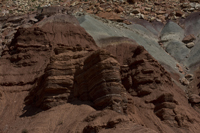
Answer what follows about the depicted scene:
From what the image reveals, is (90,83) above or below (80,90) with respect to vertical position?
above

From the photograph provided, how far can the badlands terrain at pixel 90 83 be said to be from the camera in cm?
1262

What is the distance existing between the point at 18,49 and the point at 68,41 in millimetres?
5919

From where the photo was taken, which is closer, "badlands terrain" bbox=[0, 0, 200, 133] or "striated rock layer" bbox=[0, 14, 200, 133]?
"striated rock layer" bbox=[0, 14, 200, 133]

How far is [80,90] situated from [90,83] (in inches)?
31.5

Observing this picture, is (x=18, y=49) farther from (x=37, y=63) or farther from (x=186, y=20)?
(x=186, y=20)

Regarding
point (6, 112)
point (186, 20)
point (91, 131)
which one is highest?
point (91, 131)

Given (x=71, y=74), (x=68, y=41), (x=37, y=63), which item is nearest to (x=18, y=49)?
(x=37, y=63)

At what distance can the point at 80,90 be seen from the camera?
1453cm

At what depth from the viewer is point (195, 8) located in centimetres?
5731

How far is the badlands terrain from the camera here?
41.4 feet

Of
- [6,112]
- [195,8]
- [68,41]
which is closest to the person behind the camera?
[6,112]

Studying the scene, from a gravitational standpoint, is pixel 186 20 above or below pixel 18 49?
below

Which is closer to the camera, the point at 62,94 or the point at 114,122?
the point at 114,122

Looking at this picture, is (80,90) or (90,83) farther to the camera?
(80,90)
